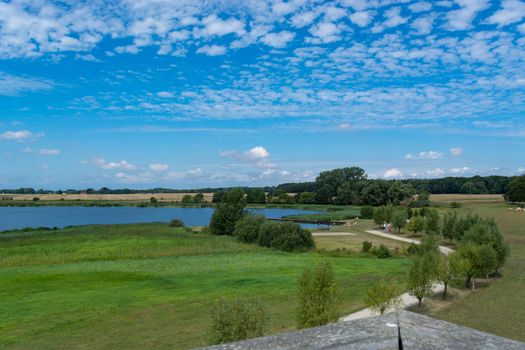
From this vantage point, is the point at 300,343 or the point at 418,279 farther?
the point at 418,279

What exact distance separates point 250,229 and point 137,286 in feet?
105

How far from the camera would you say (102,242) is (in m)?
53.3

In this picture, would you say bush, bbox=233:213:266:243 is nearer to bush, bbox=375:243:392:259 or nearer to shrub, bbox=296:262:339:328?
bush, bbox=375:243:392:259

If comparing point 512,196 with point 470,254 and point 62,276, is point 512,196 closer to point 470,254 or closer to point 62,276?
point 470,254

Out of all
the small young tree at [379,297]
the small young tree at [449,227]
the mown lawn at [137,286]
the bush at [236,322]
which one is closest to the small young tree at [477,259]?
the mown lawn at [137,286]

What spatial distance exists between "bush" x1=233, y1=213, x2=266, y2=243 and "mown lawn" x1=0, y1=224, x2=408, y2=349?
615cm

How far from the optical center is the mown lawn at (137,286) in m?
20.2

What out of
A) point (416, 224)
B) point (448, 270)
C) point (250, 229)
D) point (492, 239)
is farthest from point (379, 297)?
point (416, 224)

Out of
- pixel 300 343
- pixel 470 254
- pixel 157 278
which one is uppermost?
pixel 300 343

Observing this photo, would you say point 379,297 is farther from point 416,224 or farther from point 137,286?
point 416,224

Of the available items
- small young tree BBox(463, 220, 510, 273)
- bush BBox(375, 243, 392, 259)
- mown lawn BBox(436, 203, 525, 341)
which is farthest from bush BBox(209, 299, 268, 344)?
bush BBox(375, 243, 392, 259)

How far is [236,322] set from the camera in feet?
45.2

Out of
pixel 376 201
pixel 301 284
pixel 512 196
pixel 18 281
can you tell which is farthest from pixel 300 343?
pixel 376 201

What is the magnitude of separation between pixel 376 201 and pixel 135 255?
9191 centimetres
